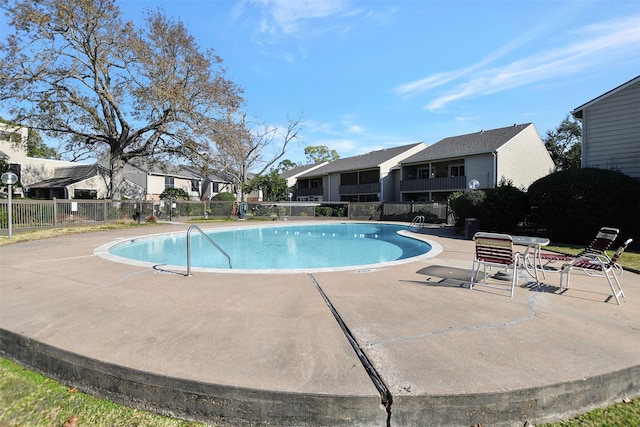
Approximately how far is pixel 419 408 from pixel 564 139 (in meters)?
44.8

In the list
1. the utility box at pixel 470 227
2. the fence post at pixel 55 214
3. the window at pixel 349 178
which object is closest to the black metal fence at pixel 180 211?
the fence post at pixel 55 214

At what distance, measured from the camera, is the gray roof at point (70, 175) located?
30650 mm

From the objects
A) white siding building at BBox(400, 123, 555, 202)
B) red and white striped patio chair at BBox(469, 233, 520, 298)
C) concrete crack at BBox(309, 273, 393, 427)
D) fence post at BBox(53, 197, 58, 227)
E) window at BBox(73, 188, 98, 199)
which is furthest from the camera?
window at BBox(73, 188, 98, 199)

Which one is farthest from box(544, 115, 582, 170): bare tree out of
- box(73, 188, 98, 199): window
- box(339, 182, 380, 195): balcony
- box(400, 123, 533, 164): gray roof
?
box(73, 188, 98, 199): window

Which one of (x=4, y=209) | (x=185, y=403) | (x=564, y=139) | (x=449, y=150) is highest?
(x=564, y=139)

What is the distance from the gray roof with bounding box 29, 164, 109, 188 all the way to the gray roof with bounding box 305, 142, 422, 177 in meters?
23.4

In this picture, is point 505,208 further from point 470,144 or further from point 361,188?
point 361,188

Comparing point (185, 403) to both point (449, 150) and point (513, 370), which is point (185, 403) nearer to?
point (513, 370)

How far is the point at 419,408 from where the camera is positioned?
7.64ft

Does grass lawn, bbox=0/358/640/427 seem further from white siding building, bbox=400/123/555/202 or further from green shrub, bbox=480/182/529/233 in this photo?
white siding building, bbox=400/123/555/202

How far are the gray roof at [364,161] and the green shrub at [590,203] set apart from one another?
21165mm

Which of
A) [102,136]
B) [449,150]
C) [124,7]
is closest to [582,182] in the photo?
[449,150]

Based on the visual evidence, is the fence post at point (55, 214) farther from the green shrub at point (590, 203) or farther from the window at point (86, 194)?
the green shrub at point (590, 203)

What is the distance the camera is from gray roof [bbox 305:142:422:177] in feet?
110
